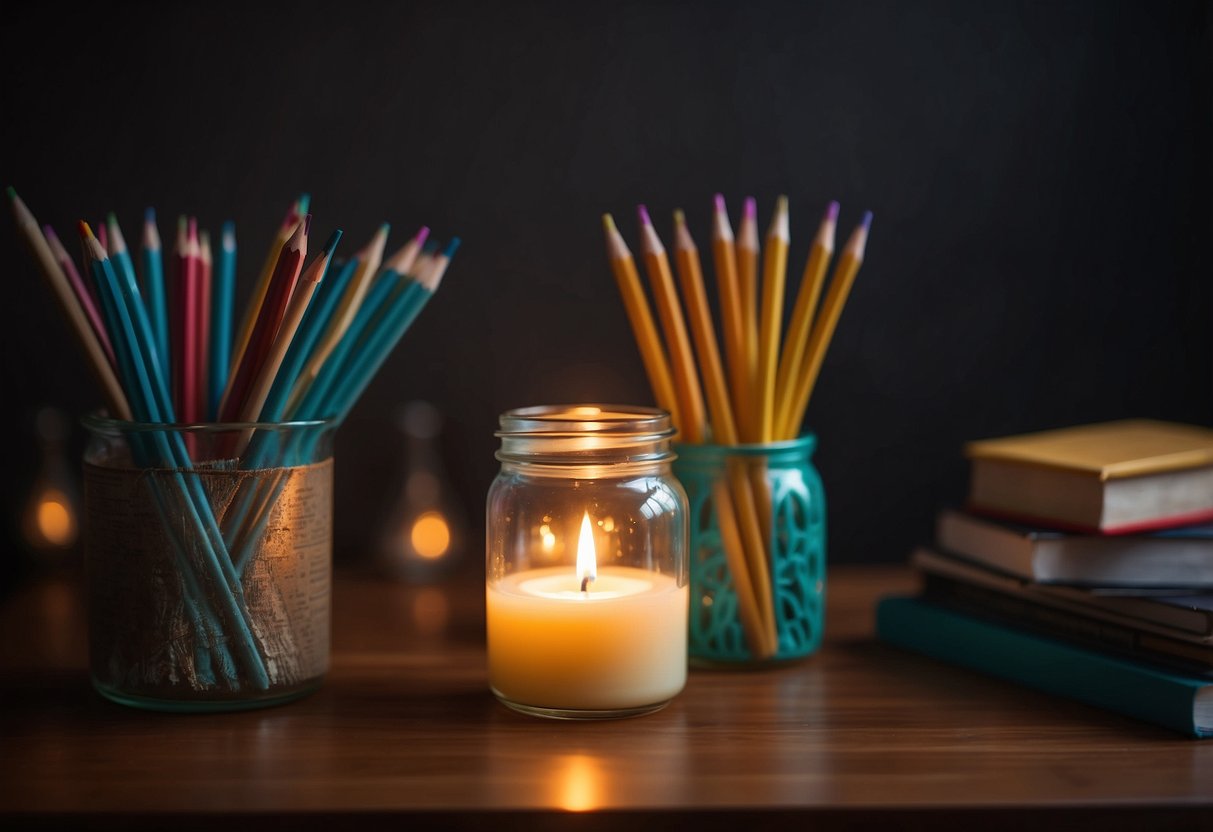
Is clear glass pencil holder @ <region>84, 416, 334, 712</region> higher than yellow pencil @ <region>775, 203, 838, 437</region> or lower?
lower

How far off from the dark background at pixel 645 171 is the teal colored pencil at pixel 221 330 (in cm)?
25

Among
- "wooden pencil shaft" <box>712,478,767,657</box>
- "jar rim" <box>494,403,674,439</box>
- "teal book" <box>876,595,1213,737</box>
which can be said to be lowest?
"teal book" <box>876,595,1213,737</box>

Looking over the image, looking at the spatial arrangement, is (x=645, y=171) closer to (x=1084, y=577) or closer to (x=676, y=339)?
(x=676, y=339)

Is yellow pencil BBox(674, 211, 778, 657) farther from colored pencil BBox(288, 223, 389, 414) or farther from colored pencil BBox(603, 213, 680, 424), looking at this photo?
colored pencil BBox(288, 223, 389, 414)

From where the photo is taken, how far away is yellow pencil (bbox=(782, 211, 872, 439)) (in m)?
0.78

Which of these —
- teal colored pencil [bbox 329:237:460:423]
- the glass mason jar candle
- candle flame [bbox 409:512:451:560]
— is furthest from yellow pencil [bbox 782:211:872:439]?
candle flame [bbox 409:512:451:560]

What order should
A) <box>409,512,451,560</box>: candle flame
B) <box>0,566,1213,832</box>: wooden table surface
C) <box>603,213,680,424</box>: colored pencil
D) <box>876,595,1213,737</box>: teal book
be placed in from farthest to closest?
1. <box>409,512,451,560</box>: candle flame
2. <box>603,213,680,424</box>: colored pencil
3. <box>876,595,1213,737</box>: teal book
4. <box>0,566,1213,832</box>: wooden table surface

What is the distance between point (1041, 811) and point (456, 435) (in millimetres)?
626

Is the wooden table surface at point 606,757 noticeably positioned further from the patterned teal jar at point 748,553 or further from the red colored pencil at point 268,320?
the red colored pencil at point 268,320

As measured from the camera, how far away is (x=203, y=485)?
67 centimetres

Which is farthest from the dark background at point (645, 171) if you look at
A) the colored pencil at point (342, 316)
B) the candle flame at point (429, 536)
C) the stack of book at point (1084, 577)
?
the colored pencil at point (342, 316)

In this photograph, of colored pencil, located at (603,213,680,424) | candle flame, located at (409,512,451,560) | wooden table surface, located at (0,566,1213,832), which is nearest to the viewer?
wooden table surface, located at (0,566,1213,832)

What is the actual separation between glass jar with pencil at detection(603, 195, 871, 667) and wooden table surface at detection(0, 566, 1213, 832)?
0.04 m

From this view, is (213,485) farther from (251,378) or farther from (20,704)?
(20,704)
